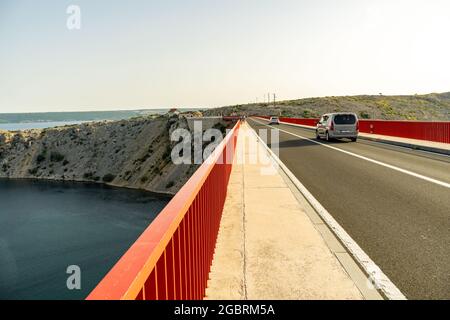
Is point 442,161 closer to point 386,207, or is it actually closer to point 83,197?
point 386,207

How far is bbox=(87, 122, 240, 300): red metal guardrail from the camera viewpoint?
1.62 metres

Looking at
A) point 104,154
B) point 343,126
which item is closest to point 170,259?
point 343,126

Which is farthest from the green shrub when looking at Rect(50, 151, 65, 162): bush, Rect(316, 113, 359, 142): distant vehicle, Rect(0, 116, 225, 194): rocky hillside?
Rect(316, 113, 359, 142): distant vehicle

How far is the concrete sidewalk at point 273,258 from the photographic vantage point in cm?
385

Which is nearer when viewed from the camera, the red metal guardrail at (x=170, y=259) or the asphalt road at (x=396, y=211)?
the red metal guardrail at (x=170, y=259)

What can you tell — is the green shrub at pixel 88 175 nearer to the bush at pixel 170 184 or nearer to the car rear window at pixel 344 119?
the bush at pixel 170 184

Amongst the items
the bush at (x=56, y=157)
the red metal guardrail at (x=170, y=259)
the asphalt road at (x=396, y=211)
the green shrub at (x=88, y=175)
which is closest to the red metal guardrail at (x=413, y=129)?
the asphalt road at (x=396, y=211)

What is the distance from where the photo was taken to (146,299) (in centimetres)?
181

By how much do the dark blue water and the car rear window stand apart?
3322 cm

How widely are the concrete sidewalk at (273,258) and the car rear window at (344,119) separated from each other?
51.6ft

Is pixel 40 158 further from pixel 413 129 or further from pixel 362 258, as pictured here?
pixel 362 258

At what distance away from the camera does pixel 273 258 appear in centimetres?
477

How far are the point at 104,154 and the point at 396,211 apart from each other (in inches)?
4632

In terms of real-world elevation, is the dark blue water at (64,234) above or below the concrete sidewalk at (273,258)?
below
